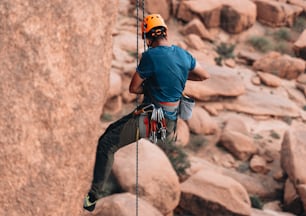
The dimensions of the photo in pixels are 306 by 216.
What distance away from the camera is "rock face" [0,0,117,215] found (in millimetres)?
2959

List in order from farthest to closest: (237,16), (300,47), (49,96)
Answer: (237,16), (300,47), (49,96)

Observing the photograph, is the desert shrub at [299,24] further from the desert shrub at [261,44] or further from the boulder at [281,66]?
the boulder at [281,66]

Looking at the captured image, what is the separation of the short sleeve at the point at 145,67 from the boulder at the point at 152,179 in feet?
9.90

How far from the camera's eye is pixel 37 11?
297 cm

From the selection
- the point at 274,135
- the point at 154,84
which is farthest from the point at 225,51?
the point at 154,84

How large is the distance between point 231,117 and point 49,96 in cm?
1050

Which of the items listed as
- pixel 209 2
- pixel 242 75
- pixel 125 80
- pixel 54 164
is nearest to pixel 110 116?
pixel 125 80

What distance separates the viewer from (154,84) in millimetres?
4223

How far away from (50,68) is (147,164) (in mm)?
4163

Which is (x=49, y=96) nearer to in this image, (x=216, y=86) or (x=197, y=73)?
(x=197, y=73)

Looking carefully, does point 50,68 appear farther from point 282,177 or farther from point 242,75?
point 242,75

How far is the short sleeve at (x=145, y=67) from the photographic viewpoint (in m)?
4.05

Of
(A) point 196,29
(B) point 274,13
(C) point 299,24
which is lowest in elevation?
(C) point 299,24

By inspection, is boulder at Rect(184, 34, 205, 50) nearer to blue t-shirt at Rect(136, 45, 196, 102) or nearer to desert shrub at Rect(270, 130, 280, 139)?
desert shrub at Rect(270, 130, 280, 139)
